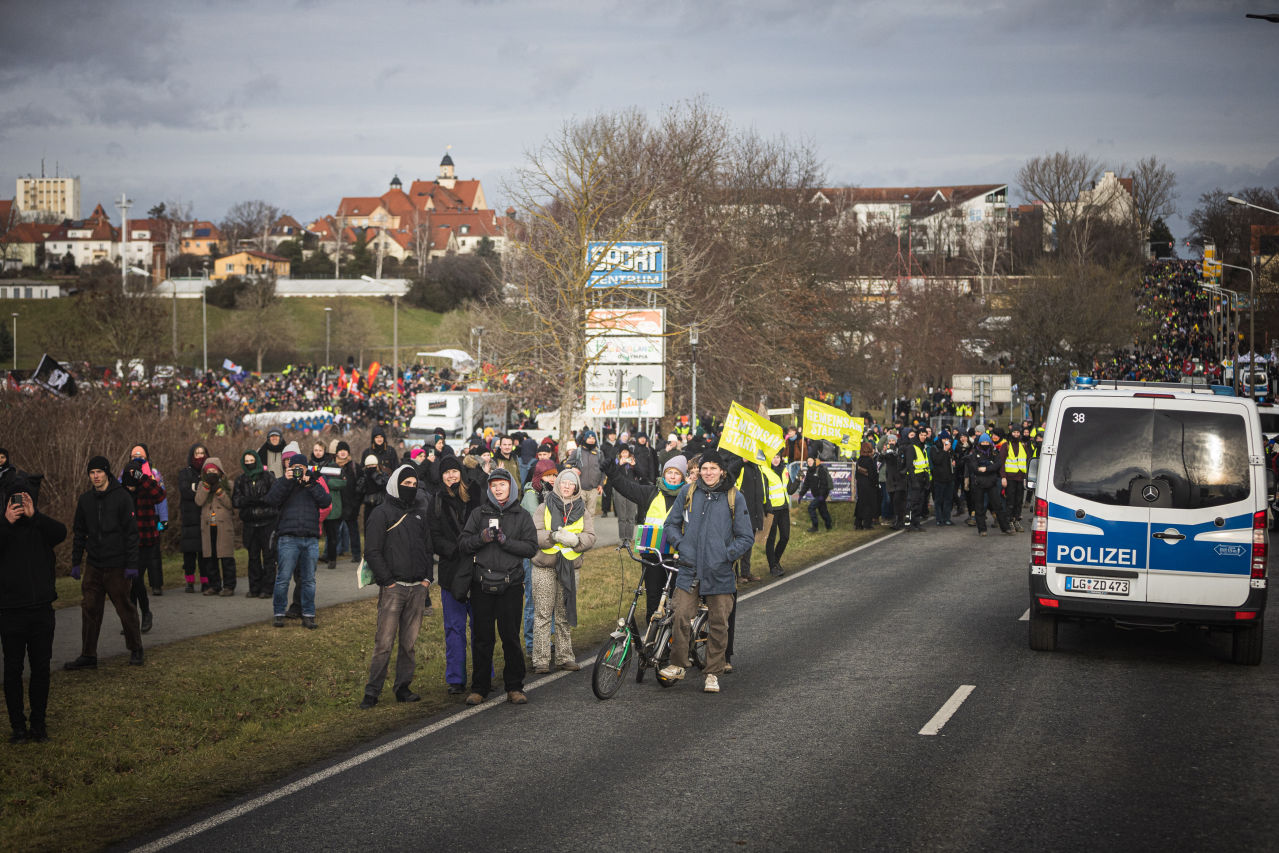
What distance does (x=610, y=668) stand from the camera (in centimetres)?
980

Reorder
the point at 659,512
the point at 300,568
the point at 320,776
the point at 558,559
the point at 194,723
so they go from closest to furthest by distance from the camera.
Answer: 1. the point at 320,776
2. the point at 194,723
3. the point at 558,559
4. the point at 659,512
5. the point at 300,568

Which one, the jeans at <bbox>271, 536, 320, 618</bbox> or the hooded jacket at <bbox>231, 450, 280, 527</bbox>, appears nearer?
the jeans at <bbox>271, 536, 320, 618</bbox>

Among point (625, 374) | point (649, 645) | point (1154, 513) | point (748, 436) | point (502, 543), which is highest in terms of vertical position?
point (625, 374)

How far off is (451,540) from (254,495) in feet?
18.6

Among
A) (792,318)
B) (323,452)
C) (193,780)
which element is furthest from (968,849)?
(792,318)

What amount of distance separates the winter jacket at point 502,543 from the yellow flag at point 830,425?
17.1 metres

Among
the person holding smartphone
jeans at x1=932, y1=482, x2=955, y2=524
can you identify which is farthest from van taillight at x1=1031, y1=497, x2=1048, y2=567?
jeans at x1=932, y1=482, x2=955, y2=524

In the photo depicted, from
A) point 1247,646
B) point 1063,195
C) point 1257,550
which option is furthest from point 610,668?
point 1063,195

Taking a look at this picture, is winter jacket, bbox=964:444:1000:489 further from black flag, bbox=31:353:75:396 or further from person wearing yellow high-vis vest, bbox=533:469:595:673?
black flag, bbox=31:353:75:396

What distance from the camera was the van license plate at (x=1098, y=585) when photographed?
35.9 ft

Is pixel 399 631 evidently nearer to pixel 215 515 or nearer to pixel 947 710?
pixel 947 710

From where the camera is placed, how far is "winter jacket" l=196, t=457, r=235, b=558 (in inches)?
603

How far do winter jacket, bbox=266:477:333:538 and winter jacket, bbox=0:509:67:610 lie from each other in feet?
14.0

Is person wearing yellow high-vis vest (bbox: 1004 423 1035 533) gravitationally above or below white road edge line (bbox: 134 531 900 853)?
above
